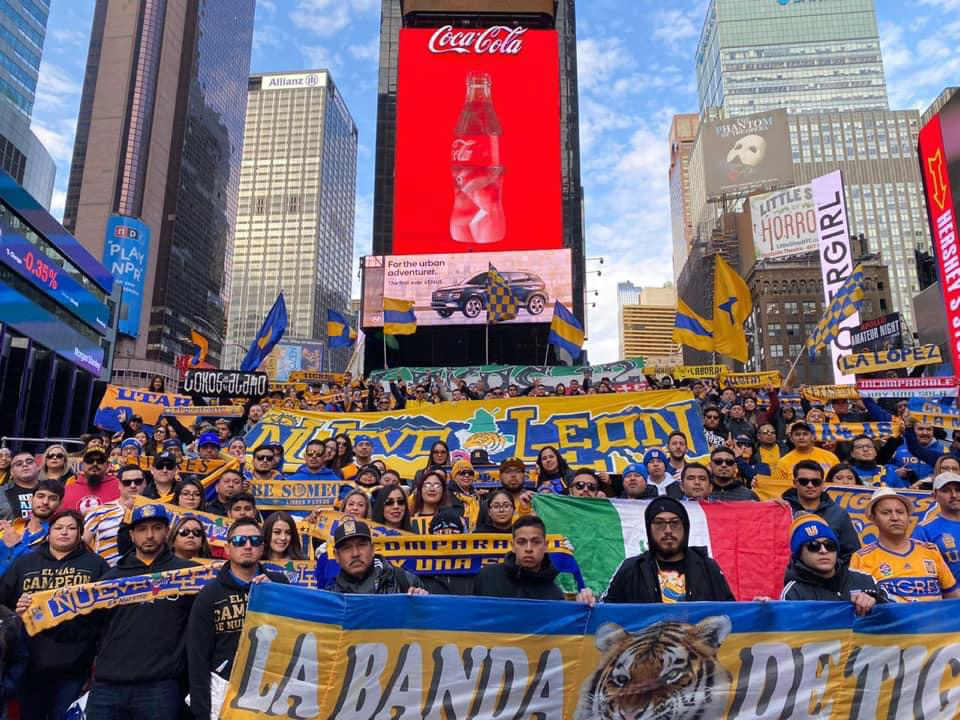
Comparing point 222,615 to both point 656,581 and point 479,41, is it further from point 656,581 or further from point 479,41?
point 479,41

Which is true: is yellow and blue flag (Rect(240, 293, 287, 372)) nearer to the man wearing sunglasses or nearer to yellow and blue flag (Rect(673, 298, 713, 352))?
yellow and blue flag (Rect(673, 298, 713, 352))

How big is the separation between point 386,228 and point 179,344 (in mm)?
94685

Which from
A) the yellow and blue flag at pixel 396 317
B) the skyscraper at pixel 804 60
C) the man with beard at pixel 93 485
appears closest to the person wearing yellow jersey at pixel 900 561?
the man with beard at pixel 93 485

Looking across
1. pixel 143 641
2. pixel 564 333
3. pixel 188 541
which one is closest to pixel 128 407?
pixel 188 541

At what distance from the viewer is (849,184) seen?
132000 mm

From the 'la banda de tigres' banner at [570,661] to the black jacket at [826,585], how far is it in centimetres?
19

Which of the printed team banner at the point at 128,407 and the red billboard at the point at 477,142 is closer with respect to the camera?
the printed team banner at the point at 128,407

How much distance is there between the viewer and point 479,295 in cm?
3716

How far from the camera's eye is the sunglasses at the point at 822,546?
14.1 ft

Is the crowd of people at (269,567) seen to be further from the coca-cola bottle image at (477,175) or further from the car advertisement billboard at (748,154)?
the car advertisement billboard at (748,154)

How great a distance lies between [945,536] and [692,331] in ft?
45.8

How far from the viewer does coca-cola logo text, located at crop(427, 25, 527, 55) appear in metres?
43.6

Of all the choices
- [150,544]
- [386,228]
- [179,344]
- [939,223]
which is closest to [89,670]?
[150,544]

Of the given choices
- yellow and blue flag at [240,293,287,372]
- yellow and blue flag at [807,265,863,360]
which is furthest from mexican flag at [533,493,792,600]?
yellow and blue flag at [240,293,287,372]
